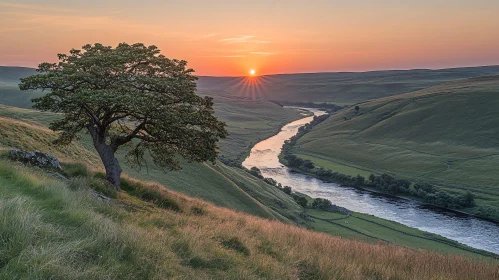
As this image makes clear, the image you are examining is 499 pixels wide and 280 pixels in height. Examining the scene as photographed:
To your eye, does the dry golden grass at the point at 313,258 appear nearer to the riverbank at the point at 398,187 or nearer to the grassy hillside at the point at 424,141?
the riverbank at the point at 398,187

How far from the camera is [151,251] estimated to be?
7.00 m

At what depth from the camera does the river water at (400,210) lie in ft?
202

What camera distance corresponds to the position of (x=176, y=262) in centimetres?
712

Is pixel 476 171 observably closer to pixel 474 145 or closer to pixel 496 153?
pixel 496 153

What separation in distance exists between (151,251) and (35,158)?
12.4 meters

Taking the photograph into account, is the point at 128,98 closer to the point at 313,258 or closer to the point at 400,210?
the point at 313,258

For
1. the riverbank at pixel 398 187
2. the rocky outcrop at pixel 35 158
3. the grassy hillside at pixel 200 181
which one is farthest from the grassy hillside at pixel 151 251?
the riverbank at pixel 398 187

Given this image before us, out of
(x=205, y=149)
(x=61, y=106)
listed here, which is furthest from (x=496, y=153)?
(x=61, y=106)

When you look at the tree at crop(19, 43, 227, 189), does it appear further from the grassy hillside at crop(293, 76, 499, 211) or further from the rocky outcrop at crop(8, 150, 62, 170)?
the grassy hillside at crop(293, 76, 499, 211)

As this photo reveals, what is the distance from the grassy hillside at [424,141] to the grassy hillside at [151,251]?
85721mm

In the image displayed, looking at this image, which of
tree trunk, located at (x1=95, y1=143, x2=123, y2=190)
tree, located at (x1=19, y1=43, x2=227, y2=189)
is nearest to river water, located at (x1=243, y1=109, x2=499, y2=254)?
tree, located at (x1=19, y1=43, x2=227, y2=189)

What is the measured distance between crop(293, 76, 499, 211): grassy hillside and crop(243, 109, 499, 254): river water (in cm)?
1420

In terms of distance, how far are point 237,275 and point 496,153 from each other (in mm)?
132814

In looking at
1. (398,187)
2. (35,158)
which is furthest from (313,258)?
(398,187)
